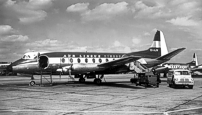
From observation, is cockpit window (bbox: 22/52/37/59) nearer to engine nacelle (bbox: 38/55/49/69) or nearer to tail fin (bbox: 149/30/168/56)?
engine nacelle (bbox: 38/55/49/69)

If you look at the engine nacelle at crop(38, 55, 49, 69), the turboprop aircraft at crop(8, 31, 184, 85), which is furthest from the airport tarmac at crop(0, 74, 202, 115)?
the engine nacelle at crop(38, 55, 49, 69)

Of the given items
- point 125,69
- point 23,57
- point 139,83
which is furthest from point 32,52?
point 139,83

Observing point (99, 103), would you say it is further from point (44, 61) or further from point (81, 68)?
point (44, 61)

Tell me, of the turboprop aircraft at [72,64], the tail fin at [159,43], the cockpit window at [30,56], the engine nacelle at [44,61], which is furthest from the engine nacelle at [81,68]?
the tail fin at [159,43]

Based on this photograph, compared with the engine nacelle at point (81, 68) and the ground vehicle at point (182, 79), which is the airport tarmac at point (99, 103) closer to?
the ground vehicle at point (182, 79)

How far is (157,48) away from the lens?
32.0 metres

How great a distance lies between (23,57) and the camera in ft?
77.4

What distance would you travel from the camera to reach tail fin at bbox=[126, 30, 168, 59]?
31.3 m

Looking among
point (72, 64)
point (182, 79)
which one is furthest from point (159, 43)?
point (72, 64)

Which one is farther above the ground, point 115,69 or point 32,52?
point 32,52

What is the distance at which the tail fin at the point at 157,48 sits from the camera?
3131cm

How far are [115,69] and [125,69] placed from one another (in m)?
1.22

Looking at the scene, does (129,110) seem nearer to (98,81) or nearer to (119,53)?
(98,81)

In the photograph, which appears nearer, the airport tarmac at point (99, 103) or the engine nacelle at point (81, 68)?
the airport tarmac at point (99, 103)
